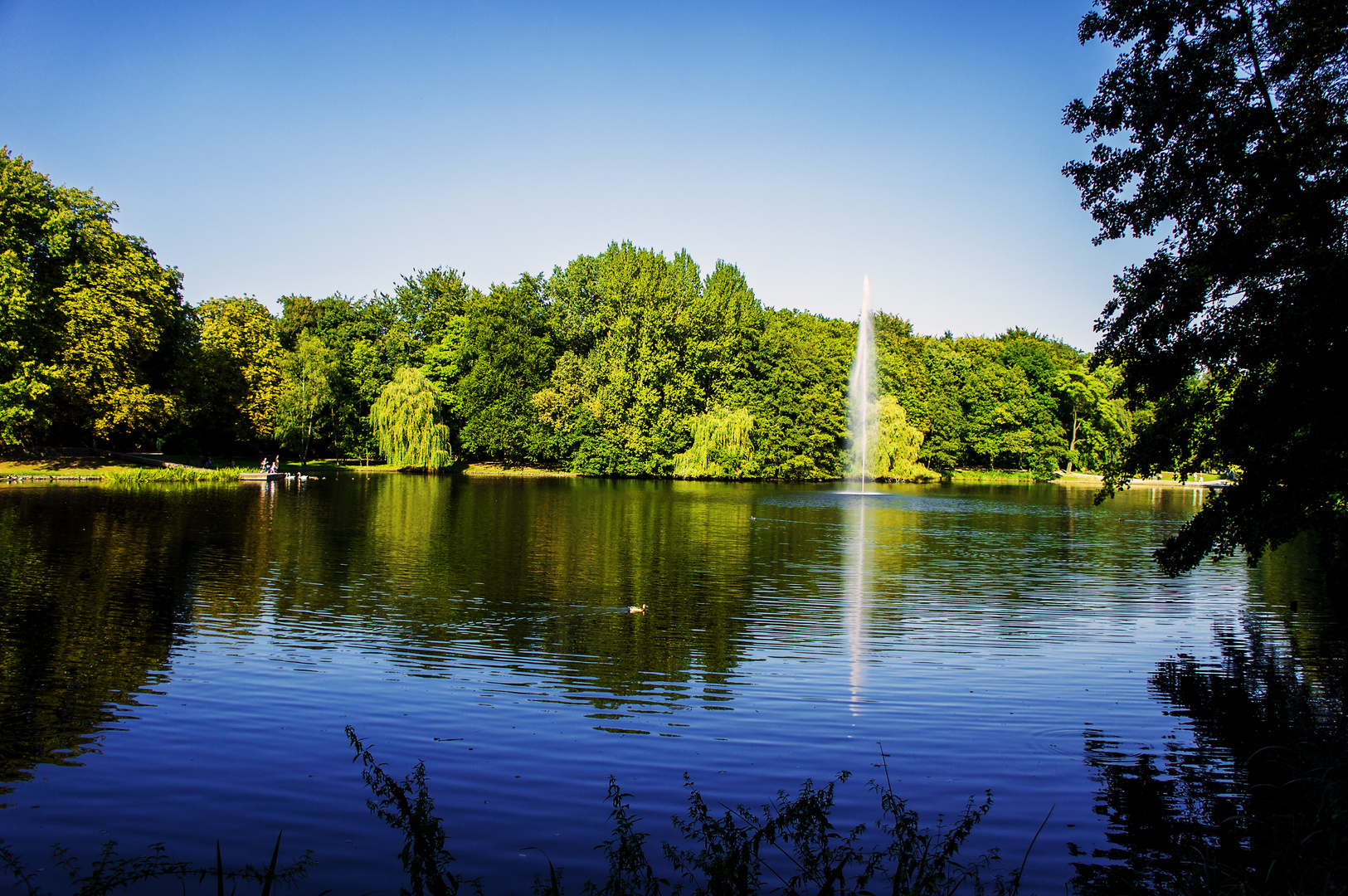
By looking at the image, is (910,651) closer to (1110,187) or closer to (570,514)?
(1110,187)

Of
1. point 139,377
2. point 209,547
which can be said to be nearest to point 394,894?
→ point 209,547

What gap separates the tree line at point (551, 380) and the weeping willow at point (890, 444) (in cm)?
21

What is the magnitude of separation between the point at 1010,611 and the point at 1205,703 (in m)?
6.50

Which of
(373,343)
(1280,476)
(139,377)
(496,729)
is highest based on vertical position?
(373,343)

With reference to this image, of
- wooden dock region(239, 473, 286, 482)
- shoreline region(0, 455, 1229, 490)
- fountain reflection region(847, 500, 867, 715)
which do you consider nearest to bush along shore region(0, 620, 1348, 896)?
fountain reflection region(847, 500, 867, 715)

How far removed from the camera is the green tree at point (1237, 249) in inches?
437

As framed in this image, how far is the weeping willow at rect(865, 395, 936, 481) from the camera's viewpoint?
220 feet

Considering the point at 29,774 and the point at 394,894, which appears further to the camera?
the point at 29,774

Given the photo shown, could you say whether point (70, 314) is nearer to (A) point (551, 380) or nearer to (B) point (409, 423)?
(B) point (409, 423)

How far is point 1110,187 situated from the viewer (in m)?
13.6

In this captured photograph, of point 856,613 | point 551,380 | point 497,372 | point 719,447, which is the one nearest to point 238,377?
point 497,372

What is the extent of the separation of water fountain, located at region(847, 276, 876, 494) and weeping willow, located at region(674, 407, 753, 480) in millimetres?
9369

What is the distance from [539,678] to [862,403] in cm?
6069

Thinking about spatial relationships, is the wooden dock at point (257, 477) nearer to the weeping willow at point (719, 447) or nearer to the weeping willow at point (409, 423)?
the weeping willow at point (409, 423)
